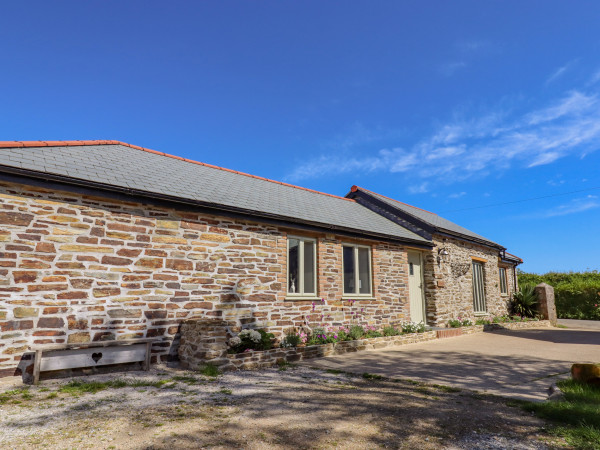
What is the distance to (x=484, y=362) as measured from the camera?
7711mm

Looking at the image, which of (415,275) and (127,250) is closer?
(127,250)

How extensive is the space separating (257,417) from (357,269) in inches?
296

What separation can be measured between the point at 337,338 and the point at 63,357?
6055 millimetres

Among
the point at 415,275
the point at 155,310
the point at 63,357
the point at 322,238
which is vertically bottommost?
the point at 63,357

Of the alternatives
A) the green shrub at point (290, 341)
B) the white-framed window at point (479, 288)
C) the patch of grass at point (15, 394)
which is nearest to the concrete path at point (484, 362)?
the green shrub at point (290, 341)

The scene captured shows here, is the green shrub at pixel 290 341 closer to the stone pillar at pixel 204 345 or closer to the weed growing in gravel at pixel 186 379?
the stone pillar at pixel 204 345

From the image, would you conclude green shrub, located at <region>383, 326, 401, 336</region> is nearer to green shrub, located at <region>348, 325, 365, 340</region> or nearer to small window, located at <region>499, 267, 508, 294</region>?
green shrub, located at <region>348, 325, 365, 340</region>

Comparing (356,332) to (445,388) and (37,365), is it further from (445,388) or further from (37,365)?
(37,365)

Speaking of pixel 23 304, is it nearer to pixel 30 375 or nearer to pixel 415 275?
pixel 30 375

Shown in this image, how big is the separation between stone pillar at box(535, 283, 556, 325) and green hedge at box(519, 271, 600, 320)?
301 cm

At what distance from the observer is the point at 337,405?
4.66 metres

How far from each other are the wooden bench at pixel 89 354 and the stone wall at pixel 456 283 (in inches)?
391

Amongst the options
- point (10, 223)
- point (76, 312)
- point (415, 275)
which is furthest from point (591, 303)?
point (10, 223)

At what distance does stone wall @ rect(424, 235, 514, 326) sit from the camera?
13.4 metres
